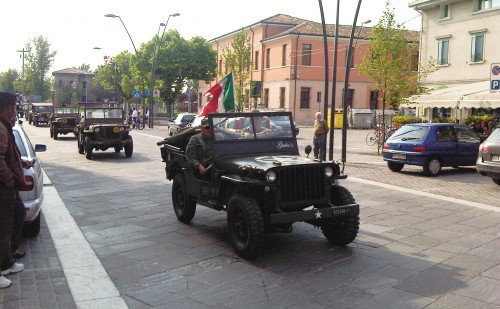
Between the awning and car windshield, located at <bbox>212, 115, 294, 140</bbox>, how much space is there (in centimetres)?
1549

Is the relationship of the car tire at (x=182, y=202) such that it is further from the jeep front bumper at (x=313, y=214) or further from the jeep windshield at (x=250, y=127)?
the jeep front bumper at (x=313, y=214)

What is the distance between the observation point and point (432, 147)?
45.1 ft

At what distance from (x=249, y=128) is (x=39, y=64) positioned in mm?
115410

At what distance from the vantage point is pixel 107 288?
16.3 feet

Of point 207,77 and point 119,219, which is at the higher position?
point 207,77

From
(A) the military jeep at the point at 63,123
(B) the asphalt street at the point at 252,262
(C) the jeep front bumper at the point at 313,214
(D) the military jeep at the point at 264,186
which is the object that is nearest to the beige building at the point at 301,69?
(A) the military jeep at the point at 63,123

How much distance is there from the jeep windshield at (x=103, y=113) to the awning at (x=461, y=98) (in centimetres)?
1177

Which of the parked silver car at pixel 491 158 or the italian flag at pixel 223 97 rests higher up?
the italian flag at pixel 223 97

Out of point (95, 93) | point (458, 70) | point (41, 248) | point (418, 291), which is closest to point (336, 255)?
point (418, 291)

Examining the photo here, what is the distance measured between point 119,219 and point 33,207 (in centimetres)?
192

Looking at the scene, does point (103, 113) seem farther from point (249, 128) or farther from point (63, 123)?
point (249, 128)

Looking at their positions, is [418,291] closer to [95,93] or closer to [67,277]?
[67,277]

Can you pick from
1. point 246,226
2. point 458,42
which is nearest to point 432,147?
point 246,226

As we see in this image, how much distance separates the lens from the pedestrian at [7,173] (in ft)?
14.7
